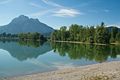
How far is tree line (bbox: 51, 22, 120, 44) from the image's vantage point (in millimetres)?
134125

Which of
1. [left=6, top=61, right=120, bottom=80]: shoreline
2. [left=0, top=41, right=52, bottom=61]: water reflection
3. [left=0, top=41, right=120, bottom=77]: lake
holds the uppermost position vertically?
[left=6, top=61, right=120, bottom=80]: shoreline

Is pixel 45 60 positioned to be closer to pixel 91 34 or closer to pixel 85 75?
pixel 85 75

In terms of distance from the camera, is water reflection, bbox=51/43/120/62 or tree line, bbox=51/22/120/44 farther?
tree line, bbox=51/22/120/44

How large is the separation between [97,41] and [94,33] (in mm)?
6227

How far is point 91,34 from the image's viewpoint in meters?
142

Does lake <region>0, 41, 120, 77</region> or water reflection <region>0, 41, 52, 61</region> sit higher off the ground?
lake <region>0, 41, 120, 77</region>

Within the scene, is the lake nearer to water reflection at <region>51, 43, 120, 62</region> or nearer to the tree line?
water reflection at <region>51, 43, 120, 62</region>

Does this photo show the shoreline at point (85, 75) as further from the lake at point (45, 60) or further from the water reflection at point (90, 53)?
the water reflection at point (90, 53)

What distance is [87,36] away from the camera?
14338 centimetres

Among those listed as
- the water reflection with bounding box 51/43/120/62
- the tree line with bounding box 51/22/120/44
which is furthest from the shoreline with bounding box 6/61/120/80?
the tree line with bounding box 51/22/120/44

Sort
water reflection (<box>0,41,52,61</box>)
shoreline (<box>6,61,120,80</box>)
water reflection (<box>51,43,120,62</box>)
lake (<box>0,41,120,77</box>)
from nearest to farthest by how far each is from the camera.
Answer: shoreline (<box>6,61,120,80</box>), lake (<box>0,41,120,77</box>), water reflection (<box>51,43,120,62</box>), water reflection (<box>0,41,52,61</box>)

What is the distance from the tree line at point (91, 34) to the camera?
440 feet

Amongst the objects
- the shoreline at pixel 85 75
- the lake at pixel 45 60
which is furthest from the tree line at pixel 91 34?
the shoreline at pixel 85 75

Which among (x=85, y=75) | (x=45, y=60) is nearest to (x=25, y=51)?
(x=45, y=60)
